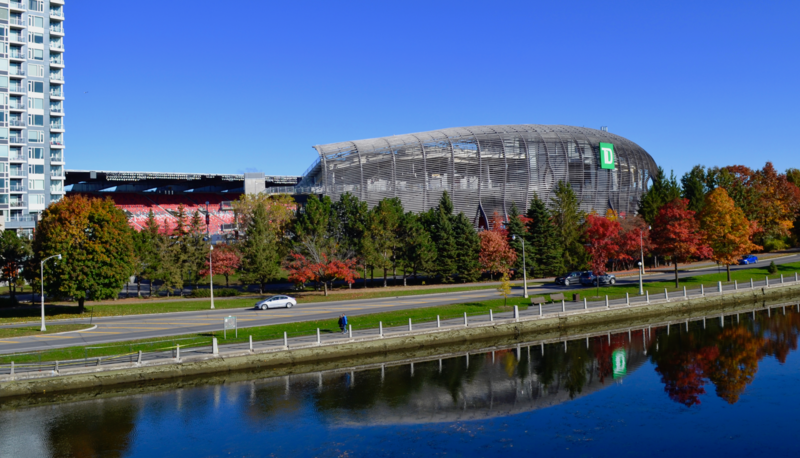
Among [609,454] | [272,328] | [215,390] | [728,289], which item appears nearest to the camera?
[609,454]

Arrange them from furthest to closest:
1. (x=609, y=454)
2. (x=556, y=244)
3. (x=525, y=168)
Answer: (x=525, y=168), (x=556, y=244), (x=609, y=454)

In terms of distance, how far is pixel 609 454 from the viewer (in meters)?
21.5

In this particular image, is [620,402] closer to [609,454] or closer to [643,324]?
[609,454]

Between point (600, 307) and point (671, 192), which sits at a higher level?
Answer: point (671, 192)

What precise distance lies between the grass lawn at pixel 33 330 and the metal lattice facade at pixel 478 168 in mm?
50513

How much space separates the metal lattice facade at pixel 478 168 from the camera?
9512 cm

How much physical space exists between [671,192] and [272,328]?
79676mm

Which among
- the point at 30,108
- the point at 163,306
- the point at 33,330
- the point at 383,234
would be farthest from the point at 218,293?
the point at 30,108

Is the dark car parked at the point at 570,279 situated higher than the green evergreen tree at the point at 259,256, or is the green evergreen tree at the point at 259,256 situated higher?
the green evergreen tree at the point at 259,256

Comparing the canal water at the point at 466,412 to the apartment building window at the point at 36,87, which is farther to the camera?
the apartment building window at the point at 36,87

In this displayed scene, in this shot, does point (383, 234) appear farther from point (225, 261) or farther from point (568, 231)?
point (568, 231)

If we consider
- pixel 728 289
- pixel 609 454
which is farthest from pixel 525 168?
pixel 609 454

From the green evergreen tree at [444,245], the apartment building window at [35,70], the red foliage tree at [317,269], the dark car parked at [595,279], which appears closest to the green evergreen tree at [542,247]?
the green evergreen tree at [444,245]

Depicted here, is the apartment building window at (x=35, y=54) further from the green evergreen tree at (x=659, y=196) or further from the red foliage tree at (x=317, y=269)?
the green evergreen tree at (x=659, y=196)
